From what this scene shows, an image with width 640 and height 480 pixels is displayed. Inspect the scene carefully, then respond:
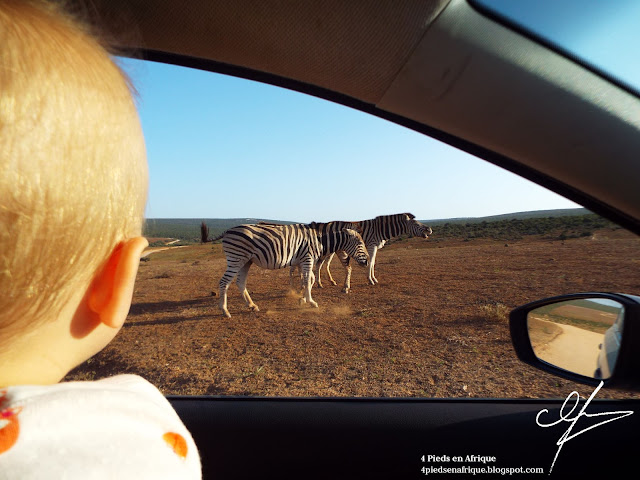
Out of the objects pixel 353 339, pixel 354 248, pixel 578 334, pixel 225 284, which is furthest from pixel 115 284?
pixel 354 248

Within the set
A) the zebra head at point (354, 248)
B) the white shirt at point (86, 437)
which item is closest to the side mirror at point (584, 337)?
the white shirt at point (86, 437)

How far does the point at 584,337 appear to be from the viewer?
1368mm

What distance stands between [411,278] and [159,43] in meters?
8.51

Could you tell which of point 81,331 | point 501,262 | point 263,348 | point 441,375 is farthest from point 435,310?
point 501,262

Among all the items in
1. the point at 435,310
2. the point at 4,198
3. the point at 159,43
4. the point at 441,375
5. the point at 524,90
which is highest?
the point at 159,43

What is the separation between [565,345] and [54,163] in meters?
1.61

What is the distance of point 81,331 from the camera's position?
61 cm

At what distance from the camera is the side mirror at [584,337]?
0.92 m

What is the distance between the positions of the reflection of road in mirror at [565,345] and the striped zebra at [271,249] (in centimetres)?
556

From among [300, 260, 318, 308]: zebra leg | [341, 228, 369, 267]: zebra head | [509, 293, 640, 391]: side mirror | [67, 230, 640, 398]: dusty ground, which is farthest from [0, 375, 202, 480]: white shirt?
[341, 228, 369, 267]: zebra head

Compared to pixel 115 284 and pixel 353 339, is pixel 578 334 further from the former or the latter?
pixel 353 339

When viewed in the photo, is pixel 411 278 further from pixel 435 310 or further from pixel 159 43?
pixel 159 43
